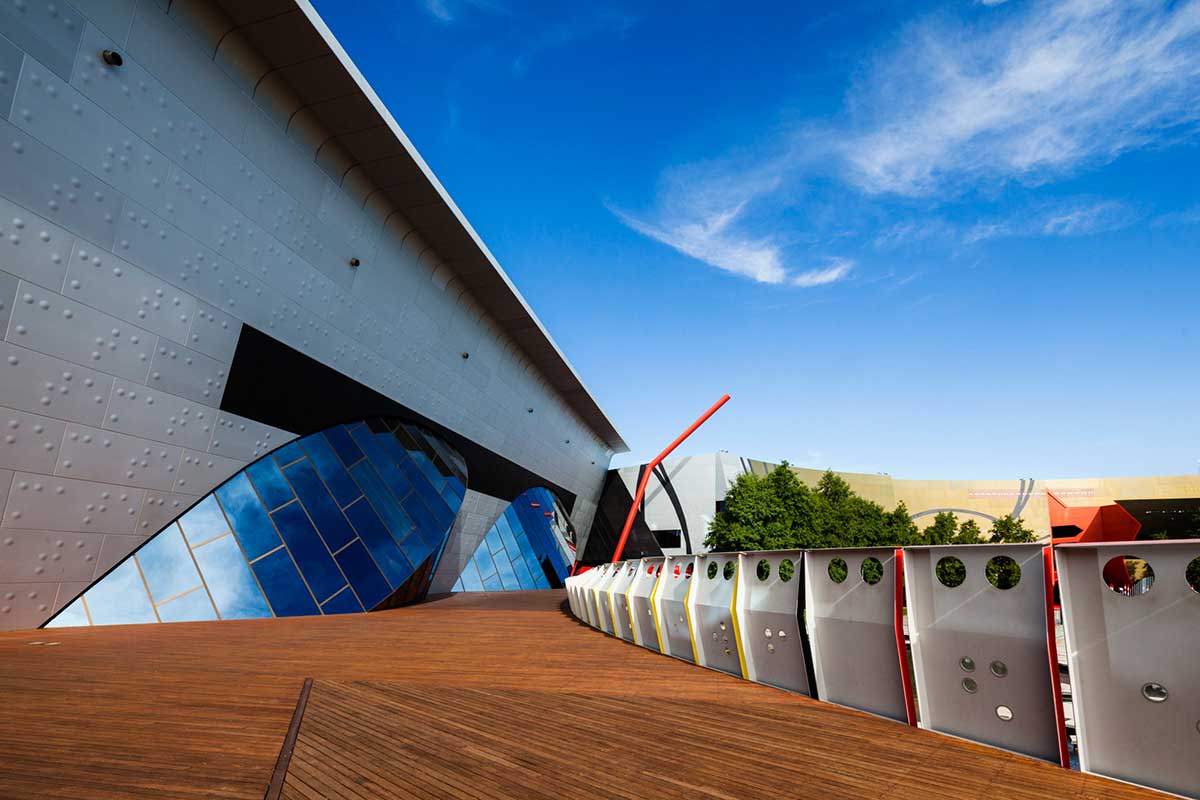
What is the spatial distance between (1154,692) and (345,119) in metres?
15.7

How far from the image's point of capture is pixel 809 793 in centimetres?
315

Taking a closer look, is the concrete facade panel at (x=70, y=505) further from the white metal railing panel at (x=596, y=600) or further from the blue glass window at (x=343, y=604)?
the white metal railing panel at (x=596, y=600)

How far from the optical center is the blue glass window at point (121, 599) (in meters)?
10.2

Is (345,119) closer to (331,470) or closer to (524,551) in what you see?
(331,470)

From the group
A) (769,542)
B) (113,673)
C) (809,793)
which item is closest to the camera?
(809,793)

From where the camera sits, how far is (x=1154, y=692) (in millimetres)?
3205

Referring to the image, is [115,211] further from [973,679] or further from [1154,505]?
[1154,505]

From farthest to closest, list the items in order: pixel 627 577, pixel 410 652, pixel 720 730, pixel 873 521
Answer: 1. pixel 873 521
2. pixel 627 577
3. pixel 410 652
4. pixel 720 730

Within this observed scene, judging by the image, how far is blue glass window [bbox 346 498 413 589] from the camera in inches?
584

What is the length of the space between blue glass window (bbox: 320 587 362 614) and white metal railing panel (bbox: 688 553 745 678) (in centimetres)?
969

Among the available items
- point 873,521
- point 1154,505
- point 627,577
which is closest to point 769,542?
point 873,521

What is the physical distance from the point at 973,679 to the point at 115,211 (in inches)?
497

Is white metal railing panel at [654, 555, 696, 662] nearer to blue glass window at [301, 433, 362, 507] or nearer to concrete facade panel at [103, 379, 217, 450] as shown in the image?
concrete facade panel at [103, 379, 217, 450]

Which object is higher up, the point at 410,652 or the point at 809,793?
the point at 809,793
